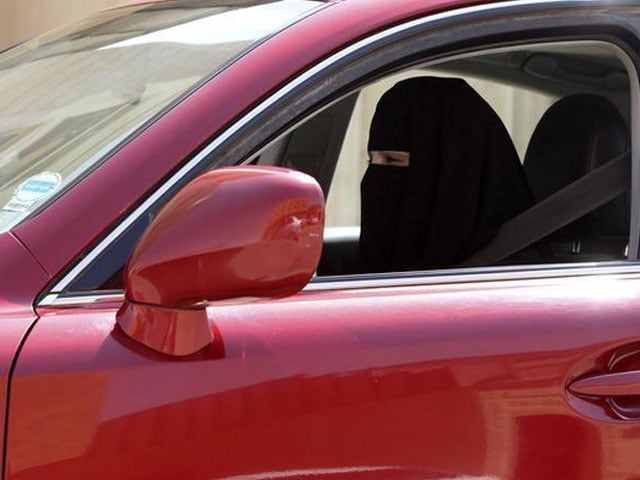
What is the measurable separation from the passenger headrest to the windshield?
3.03ft

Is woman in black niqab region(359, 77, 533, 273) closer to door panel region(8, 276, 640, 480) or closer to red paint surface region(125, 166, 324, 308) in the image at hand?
door panel region(8, 276, 640, 480)

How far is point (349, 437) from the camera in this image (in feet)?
5.54

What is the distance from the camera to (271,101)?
6.10 ft

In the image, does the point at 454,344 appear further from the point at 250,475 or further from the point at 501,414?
the point at 250,475

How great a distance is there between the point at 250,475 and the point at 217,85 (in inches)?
24.7

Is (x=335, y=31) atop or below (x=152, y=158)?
atop

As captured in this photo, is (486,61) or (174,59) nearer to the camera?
(174,59)

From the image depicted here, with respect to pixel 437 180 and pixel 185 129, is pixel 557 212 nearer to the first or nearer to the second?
pixel 437 180

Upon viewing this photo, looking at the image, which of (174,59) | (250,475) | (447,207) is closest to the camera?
(250,475)

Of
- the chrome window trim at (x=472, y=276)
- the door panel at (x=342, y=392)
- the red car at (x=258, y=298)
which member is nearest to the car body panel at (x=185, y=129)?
the red car at (x=258, y=298)

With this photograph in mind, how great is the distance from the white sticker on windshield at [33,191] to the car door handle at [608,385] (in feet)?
2.89

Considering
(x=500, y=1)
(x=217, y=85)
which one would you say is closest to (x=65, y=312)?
(x=217, y=85)

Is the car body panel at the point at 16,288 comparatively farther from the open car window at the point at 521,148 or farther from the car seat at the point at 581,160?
the car seat at the point at 581,160

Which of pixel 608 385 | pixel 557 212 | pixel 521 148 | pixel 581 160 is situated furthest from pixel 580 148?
pixel 608 385
